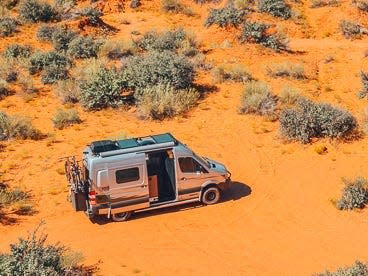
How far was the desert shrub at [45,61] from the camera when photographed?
2600cm

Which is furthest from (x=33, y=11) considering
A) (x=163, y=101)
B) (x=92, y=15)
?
(x=163, y=101)

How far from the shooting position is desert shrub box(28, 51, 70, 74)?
85.3 feet

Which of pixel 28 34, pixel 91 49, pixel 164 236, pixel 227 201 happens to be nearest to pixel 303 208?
pixel 227 201

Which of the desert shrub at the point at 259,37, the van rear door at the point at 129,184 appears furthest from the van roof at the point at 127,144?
the desert shrub at the point at 259,37

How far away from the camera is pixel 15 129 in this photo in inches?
784

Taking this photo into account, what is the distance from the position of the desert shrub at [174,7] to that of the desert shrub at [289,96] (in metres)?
15.4

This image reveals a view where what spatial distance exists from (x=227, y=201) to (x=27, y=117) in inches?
376

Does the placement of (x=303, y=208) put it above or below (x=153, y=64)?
below

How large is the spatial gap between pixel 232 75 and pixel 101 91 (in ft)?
20.7

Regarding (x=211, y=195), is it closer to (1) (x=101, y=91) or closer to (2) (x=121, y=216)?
(2) (x=121, y=216)

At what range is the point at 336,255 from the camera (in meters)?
13.4

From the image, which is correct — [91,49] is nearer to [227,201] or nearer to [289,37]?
[289,37]

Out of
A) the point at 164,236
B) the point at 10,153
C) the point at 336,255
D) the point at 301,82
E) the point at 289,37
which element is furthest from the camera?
the point at 289,37

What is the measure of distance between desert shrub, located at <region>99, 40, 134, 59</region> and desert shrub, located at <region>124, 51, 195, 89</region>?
359 cm
